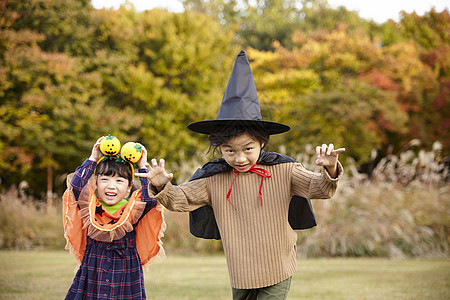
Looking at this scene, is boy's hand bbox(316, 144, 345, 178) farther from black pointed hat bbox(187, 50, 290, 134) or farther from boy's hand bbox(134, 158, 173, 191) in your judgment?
boy's hand bbox(134, 158, 173, 191)

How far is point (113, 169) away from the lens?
3676 millimetres

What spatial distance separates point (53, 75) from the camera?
13516 millimetres

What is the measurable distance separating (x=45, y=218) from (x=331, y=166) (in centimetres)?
915

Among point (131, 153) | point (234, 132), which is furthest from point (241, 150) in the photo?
point (131, 153)

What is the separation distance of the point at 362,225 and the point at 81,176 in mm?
6656

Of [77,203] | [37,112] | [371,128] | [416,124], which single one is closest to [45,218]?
[37,112]

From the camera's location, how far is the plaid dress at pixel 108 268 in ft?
11.5

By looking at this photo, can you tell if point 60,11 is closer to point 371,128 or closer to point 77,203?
point 371,128

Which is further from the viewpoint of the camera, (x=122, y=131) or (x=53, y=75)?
(x=122, y=131)

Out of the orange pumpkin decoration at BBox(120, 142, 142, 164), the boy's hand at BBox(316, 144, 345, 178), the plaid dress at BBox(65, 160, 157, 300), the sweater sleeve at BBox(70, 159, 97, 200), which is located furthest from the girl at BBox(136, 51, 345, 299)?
the sweater sleeve at BBox(70, 159, 97, 200)

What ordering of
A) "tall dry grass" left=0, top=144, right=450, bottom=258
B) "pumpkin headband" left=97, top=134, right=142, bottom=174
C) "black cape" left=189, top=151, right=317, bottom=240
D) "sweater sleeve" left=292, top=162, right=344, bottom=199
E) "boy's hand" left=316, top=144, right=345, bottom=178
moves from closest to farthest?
"boy's hand" left=316, top=144, right=345, bottom=178 → "sweater sleeve" left=292, top=162, right=344, bottom=199 → "black cape" left=189, top=151, right=317, bottom=240 → "pumpkin headband" left=97, top=134, right=142, bottom=174 → "tall dry grass" left=0, top=144, right=450, bottom=258

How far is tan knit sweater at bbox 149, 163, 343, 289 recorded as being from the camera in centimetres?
317

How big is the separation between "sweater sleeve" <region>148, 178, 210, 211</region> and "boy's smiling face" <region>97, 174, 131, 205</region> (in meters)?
0.58

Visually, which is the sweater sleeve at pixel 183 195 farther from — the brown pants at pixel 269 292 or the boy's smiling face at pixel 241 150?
the brown pants at pixel 269 292
